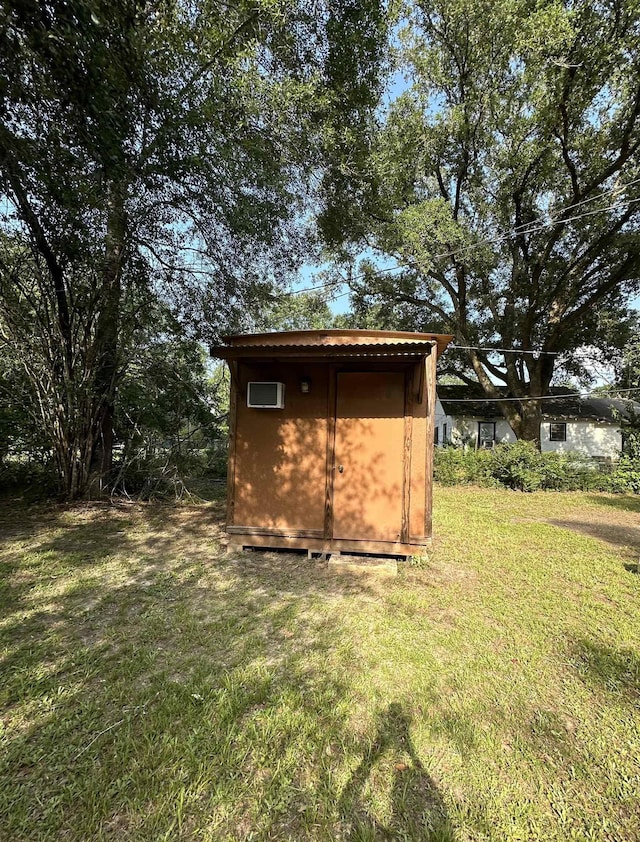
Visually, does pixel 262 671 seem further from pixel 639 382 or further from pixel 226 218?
pixel 639 382

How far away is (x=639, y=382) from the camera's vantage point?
326 inches

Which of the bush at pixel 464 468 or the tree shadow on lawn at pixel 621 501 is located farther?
the bush at pixel 464 468

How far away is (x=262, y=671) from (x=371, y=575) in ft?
5.67

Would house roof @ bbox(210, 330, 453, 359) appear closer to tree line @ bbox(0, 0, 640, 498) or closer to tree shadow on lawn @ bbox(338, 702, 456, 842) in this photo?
tree line @ bbox(0, 0, 640, 498)

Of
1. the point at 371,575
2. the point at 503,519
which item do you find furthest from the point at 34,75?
the point at 503,519

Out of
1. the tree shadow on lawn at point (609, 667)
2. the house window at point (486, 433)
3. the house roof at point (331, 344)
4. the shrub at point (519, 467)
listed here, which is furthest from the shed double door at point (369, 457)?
the house window at point (486, 433)

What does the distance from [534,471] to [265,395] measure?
8053 millimetres

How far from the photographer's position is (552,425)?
16125 mm

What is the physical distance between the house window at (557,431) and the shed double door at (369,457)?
15.2 meters

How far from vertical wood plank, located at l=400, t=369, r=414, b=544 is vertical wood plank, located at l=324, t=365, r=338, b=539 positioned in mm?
754

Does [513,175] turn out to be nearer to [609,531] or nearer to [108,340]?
[609,531]

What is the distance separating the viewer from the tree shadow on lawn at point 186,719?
1363 millimetres

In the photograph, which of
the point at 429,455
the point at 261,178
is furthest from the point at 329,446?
the point at 261,178

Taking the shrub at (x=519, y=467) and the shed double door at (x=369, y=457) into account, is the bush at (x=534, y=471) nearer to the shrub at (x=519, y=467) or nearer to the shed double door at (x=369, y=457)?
the shrub at (x=519, y=467)
